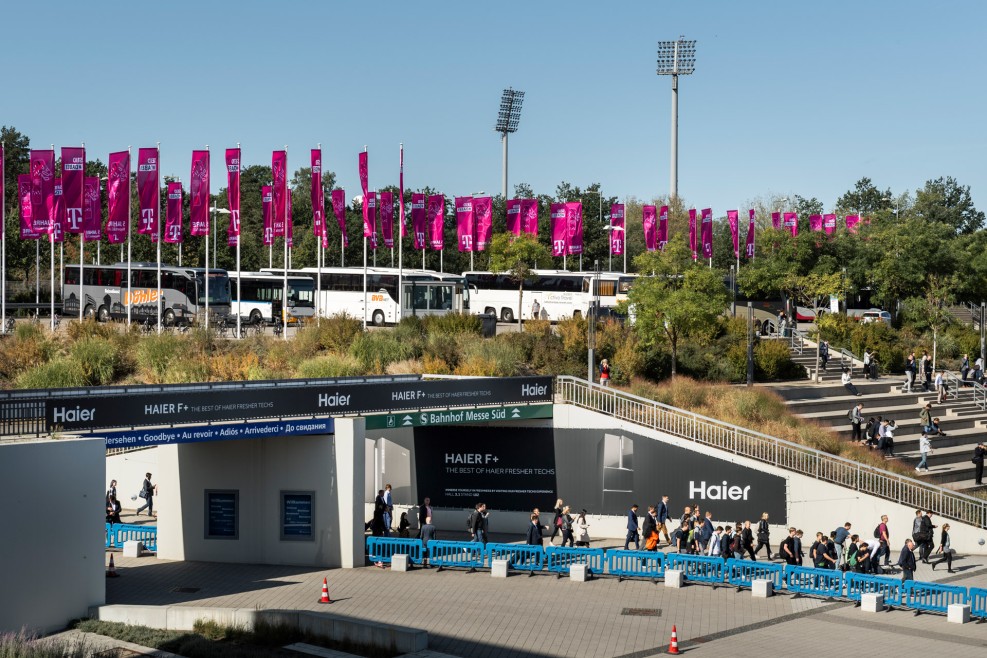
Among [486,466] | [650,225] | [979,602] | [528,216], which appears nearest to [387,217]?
[528,216]

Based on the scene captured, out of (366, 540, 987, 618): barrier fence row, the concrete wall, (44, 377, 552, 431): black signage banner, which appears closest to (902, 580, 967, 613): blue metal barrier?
(366, 540, 987, 618): barrier fence row

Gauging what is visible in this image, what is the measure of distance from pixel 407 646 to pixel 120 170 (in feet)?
92.1

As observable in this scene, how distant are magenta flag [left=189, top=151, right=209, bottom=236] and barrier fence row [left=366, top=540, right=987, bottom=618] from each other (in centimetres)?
2000

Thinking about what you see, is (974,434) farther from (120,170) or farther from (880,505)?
(120,170)

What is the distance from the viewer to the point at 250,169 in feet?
366

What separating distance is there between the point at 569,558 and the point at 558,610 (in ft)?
12.3

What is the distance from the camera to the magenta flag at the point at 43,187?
39.1m

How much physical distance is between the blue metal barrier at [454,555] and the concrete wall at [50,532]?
7470mm

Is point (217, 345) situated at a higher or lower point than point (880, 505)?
higher

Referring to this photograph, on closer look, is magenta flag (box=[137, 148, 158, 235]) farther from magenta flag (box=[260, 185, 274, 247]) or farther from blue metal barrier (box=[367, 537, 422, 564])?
blue metal barrier (box=[367, 537, 422, 564])

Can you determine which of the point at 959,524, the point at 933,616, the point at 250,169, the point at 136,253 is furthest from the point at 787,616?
the point at 250,169

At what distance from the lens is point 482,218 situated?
58.1 metres

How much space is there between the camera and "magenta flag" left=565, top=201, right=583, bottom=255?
5697cm

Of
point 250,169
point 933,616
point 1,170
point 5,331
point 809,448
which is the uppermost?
point 250,169
